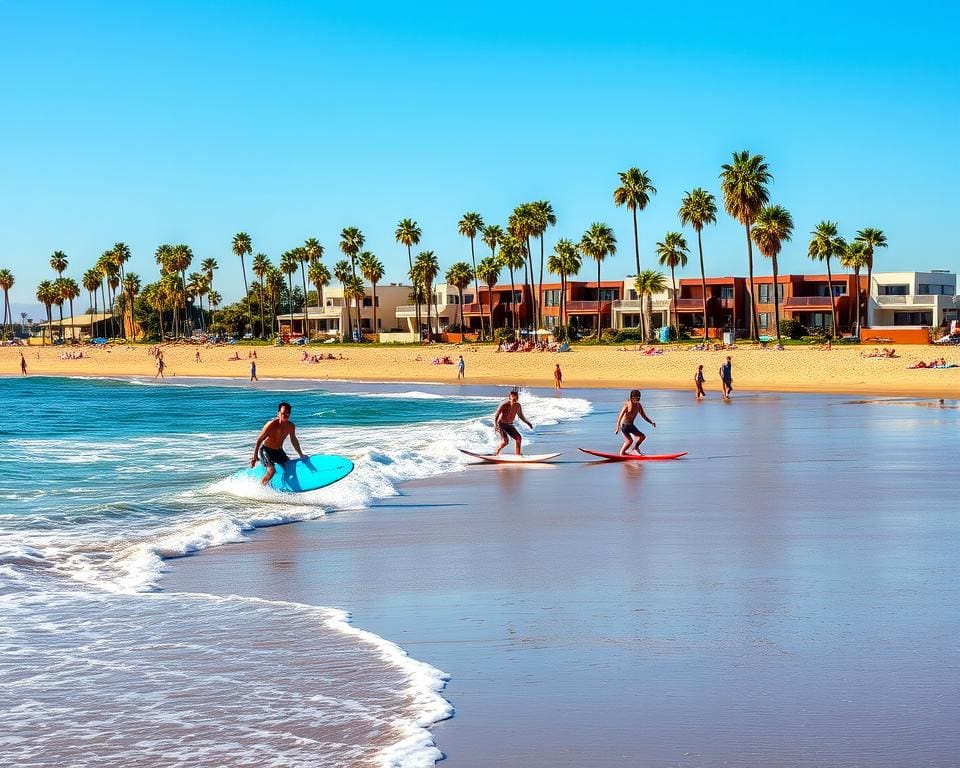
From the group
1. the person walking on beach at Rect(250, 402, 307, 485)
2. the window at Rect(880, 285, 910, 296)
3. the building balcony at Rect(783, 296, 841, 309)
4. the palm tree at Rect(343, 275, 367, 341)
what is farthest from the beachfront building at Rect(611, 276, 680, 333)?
the person walking on beach at Rect(250, 402, 307, 485)

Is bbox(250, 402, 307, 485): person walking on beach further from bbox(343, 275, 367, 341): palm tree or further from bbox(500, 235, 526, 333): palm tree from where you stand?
bbox(343, 275, 367, 341): palm tree

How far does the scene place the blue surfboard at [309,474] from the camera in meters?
15.6

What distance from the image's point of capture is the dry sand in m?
51.2

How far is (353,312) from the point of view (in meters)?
113

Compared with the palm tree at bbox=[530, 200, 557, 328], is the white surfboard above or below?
below

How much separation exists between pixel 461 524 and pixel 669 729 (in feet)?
24.5

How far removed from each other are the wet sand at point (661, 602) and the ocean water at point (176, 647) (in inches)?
14.1

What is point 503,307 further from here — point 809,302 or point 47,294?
point 47,294

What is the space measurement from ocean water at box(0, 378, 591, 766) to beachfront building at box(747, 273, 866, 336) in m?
68.1

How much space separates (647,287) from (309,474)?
227 ft

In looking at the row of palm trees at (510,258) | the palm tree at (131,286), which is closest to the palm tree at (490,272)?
the row of palm trees at (510,258)

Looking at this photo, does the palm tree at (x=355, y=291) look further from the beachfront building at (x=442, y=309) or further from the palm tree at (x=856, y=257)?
the palm tree at (x=856, y=257)

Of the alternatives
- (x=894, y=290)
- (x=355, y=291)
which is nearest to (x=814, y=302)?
(x=894, y=290)

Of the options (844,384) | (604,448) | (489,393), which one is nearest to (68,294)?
(489,393)
